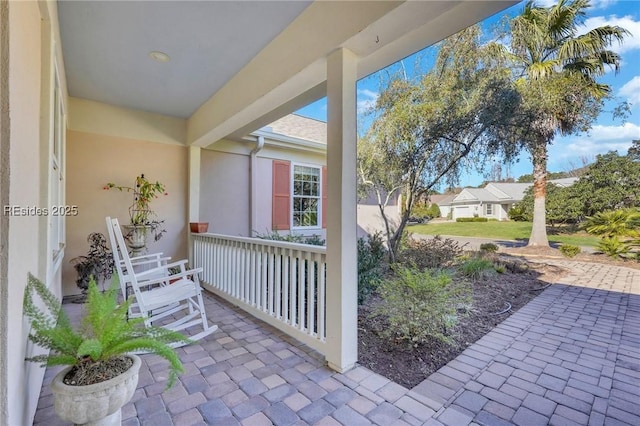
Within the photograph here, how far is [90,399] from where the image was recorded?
1.17 meters

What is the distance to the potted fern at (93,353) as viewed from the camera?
3.84ft

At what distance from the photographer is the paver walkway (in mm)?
1634

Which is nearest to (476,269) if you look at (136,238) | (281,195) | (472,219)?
(472,219)

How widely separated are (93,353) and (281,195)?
501 cm

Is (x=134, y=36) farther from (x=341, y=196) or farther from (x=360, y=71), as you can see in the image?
(x=341, y=196)

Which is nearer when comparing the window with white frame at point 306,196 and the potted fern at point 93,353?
the potted fern at point 93,353

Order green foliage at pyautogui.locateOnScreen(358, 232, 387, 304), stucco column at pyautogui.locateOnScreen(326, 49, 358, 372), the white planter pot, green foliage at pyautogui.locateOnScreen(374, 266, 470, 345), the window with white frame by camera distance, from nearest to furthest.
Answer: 1. the white planter pot
2. stucco column at pyautogui.locateOnScreen(326, 49, 358, 372)
3. green foliage at pyautogui.locateOnScreen(374, 266, 470, 345)
4. green foliage at pyautogui.locateOnScreen(358, 232, 387, 304)
5. the window with white frame

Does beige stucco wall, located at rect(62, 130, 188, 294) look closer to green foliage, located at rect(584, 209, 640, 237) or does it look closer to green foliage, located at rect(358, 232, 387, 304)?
green foliage, located at rect(358, 232, 387, 304)

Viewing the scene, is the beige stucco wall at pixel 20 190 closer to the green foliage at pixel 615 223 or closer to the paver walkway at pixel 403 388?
the paver walkway at pixel 403 388

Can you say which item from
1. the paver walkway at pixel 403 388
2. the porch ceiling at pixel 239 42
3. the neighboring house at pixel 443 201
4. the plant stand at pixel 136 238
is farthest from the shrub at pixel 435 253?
the plant stand at pixel 136 238

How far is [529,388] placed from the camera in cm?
194

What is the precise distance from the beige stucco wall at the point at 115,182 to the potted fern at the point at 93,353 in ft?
11.4

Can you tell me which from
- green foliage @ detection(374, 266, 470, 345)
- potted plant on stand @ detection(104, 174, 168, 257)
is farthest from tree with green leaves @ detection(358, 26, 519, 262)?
potted plant on stand @ detection(104, 174, 168, 257)

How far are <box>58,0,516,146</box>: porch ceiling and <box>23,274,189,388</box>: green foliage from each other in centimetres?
219
